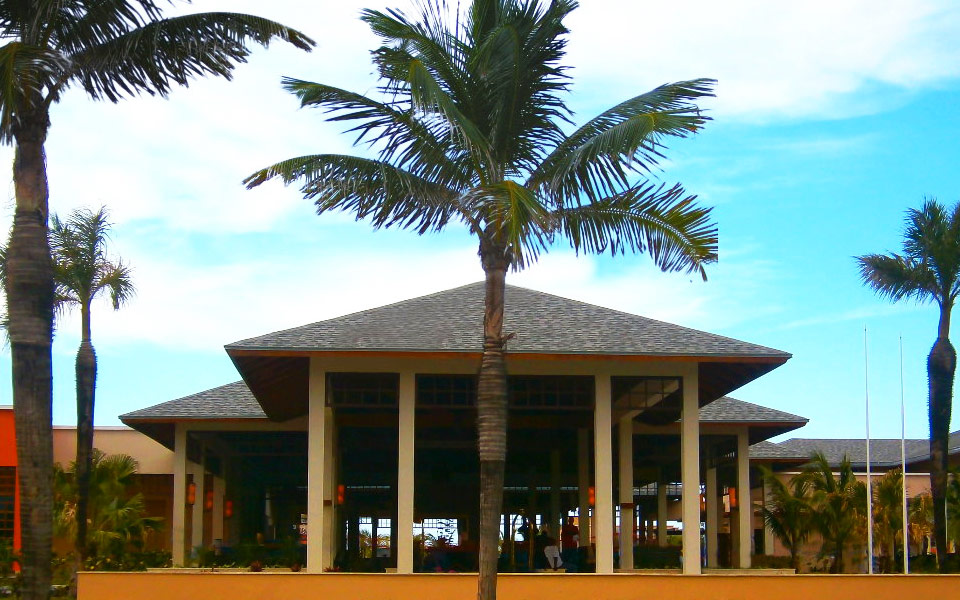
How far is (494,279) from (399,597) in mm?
6280

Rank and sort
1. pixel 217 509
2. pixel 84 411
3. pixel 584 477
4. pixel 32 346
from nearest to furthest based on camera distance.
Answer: pixel 32 346 < pixel 84 411 < pixel 584 477 < pixel 217 509

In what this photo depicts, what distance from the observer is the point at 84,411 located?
96.9 feet

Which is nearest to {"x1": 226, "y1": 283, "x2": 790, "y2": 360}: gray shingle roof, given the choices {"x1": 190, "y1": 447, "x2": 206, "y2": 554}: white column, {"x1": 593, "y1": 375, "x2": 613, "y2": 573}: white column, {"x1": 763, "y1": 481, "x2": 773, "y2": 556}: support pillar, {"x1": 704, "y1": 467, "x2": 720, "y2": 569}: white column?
{"x1": 593, "y1": 375, "x2": 613, "y2": 573}: white column

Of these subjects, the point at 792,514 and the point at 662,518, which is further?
the point at 662,518

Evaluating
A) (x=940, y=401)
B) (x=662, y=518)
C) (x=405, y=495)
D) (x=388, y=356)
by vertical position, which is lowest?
(x=662, y=518)

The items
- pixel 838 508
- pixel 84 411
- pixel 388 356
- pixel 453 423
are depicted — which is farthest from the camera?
pixel 838 508

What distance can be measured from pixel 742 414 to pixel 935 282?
6153 millimetres

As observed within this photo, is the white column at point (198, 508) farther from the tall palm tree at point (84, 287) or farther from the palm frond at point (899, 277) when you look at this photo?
the palm frond at point (899, 277)

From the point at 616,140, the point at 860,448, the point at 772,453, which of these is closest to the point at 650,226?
the point at 616,140

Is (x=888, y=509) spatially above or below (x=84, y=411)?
below

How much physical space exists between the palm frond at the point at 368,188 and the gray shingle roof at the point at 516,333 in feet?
14.2

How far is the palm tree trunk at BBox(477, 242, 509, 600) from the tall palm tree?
15.3 m

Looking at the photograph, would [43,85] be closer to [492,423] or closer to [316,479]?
[492,423]

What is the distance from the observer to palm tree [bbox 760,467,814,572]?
3186 centimetres
